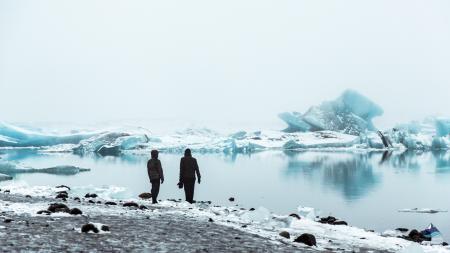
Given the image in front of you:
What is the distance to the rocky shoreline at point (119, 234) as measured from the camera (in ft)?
23.7

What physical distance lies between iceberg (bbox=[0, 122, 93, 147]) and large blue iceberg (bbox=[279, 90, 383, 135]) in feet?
147

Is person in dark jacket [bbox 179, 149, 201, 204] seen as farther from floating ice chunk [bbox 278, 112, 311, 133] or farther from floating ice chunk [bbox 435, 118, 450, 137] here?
floating ice chunk [bbox 278, 112, 311, 133]

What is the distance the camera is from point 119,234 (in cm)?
825

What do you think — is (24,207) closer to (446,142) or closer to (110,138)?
(110,138)

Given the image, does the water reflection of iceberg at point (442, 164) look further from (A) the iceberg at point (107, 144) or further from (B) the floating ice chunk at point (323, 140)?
(A) the iceberg at point (107, 144)

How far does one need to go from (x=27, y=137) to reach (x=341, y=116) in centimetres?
6851

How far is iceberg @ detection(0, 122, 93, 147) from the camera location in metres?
91.1

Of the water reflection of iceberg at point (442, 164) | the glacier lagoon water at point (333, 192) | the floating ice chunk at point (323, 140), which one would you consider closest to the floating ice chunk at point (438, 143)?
the water reflection of iceberg at point (442, 164)

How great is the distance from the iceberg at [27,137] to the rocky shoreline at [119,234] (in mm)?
85626

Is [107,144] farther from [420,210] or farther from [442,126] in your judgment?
[420,210]

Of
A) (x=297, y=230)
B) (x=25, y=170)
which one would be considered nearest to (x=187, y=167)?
(x=297, y=230)

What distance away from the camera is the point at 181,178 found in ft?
52.9

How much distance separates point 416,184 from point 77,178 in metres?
26.5

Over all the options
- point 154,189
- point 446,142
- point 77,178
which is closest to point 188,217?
point 154,189
